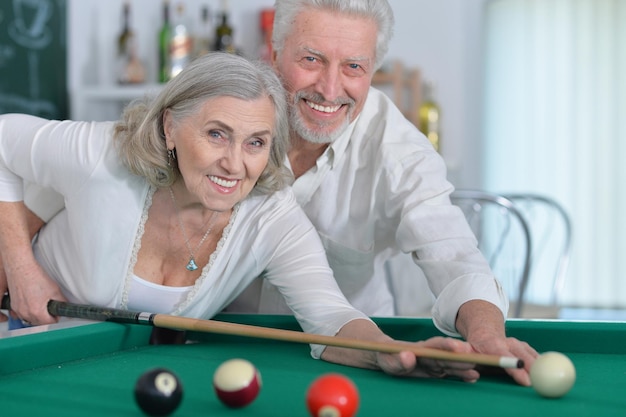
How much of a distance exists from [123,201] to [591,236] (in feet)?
13.5

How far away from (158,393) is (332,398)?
0.21 m

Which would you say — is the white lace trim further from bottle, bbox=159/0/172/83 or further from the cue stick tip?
bottle, bbox=159/0/172/83

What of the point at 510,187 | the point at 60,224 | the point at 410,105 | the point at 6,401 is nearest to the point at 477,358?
the point at 6,401

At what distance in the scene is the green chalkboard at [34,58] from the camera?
376 centimetres

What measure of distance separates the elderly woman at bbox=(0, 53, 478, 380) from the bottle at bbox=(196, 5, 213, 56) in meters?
2.63

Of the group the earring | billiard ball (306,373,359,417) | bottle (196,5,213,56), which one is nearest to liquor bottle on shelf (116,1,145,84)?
bottle (196,5,213,56)

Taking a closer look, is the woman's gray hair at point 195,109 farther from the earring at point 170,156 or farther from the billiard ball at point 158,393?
the billiard ball at point 158,393

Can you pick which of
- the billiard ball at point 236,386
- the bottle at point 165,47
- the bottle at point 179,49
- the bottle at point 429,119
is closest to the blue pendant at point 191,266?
the billiard ball at point 236,386

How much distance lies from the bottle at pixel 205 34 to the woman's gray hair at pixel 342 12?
238cm

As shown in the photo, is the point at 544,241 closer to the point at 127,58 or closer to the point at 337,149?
the point at 127,58

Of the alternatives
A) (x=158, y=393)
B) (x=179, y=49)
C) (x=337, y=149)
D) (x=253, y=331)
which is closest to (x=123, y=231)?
(x=253, y=331)

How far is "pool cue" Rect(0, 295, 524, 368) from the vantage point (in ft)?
4.44

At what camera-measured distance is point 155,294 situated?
188cm

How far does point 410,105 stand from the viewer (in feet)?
16.7
